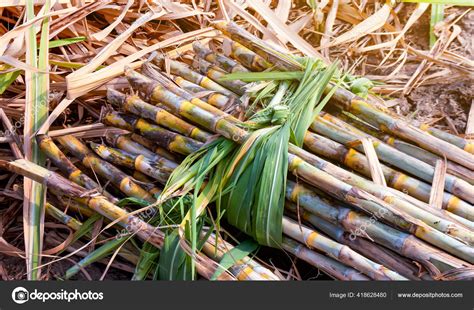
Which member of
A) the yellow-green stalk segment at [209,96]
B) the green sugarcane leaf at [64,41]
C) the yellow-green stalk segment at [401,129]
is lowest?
the yellow-green stalk segment at [401,129]

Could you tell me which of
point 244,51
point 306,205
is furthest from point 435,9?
point 306,205

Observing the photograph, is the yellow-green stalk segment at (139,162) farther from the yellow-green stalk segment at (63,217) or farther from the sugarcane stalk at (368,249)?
the sugarcane stalk at (368,249)

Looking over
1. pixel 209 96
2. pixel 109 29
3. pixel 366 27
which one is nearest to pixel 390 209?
pixel 209 96

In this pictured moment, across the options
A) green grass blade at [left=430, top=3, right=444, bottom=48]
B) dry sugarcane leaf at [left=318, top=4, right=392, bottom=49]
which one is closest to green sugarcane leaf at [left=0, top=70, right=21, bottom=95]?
dry sugarcane leaf at [left=318, top=4, right=392, bottom=49]

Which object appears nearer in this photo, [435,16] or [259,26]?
[259,26]

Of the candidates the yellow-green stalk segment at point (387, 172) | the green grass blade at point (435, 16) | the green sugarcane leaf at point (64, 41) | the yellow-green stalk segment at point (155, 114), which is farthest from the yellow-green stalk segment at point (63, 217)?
the green grass blade at point (435, 16)

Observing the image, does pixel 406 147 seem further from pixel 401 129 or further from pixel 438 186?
pixel 438 186

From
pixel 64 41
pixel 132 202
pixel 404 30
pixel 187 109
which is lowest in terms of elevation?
pixel 132 202
